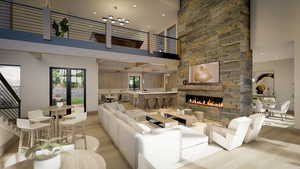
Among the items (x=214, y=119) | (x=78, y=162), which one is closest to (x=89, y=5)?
(x=78, y=162)

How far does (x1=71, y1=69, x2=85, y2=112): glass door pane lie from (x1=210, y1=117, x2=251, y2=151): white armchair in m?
6.17

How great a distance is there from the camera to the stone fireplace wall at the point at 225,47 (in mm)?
4551

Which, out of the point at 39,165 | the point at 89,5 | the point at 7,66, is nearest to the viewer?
the point at 39,165

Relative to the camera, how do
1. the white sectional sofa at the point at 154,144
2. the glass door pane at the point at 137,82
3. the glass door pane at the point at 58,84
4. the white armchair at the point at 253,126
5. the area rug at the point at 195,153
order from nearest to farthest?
the white sectional sofa at the point at 154,144 < the area rug at the point at 195,153 < the white armchair at the point at 253,126 < the glass door pane at the point at 58,84 < the glass door pane at the point at 137,82

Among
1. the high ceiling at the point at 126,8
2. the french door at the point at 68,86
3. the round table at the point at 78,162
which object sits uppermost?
the high ceiling at the point at 126,8

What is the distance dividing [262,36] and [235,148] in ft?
13.3

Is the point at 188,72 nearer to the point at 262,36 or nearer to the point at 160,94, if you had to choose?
the point at 160,94

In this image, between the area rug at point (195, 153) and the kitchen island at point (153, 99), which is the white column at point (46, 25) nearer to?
the area rug at point (195, 153)

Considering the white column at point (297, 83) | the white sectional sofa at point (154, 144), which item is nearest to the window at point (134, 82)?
the white sectional sofa at point (154, 144)

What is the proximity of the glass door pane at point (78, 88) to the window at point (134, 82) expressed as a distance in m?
5.42

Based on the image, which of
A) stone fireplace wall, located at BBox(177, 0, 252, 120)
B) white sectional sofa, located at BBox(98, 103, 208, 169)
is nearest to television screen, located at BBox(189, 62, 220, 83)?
stone fireplace wall, located at BBox(177, 0, 252, 120)

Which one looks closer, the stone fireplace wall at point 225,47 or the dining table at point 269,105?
the stone fireplace wall at point 225,47

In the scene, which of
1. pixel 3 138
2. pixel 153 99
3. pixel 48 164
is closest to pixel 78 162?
pixel 48 164

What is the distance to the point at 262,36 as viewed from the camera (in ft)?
14.8
